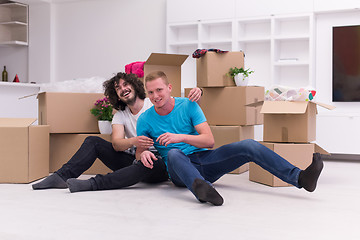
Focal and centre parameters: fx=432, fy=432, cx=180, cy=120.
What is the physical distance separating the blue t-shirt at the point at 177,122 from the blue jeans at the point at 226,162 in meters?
0.11

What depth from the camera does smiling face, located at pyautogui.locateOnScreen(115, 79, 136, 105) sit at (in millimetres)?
2738

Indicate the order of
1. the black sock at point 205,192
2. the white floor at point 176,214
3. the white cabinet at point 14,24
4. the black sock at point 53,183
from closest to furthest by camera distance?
1. the white floor at point 176,214
2. the black sock at point 205,192
3. the black sock at point 53,183
4. the white cabinet at point 14,24

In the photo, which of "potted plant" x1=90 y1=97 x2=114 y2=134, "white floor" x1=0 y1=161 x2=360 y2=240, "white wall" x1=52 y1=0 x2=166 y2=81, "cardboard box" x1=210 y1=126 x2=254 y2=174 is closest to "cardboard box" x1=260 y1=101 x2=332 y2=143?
"white floor" x1=0 y1=161 x2=360 y2=240

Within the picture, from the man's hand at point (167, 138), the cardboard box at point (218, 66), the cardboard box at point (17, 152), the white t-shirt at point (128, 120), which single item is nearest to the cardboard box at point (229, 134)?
the cardboard box at point (218, 66)

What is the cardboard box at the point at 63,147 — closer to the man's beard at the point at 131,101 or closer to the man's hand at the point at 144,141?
the man's beard at the point at 131,101

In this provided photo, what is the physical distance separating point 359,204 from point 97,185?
145cm

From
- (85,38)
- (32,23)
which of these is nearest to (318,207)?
(85,38)

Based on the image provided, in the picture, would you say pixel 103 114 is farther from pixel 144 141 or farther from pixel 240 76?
pixel 240 76

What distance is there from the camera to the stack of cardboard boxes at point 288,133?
9.00ft

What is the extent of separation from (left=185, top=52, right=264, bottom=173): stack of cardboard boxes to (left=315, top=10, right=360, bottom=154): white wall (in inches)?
48.9

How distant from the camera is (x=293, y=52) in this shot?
471 centimetres

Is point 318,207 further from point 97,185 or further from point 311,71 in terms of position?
point 311,71

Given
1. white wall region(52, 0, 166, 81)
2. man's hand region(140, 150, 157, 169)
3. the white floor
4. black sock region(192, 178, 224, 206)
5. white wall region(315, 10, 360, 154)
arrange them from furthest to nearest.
A: white wall region(52, 0, 166, 81) < white wall region(315, 10, 360, 154) < man's hand region(140, 150, 157, 169) < black sock region(192, 178, 224, 206) < the white floor

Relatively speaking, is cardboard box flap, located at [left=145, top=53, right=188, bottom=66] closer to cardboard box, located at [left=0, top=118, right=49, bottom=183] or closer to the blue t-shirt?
the blue t-shirt
